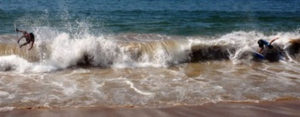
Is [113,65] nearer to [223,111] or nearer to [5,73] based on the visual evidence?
[5,73]

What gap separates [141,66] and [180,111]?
4468mm

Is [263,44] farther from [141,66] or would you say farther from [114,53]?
[114,53]

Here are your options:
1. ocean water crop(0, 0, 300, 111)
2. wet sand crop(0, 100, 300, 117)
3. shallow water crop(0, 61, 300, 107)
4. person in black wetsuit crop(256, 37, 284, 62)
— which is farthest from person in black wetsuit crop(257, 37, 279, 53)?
wet sand crop(0, 100, 300, 117)

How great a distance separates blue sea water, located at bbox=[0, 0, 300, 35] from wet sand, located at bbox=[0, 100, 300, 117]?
9849 millimetres

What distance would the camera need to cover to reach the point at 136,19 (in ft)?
68.8

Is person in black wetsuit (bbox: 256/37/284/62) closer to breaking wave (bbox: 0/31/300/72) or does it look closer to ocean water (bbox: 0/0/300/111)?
ocean water (bbox: 0/0/300/111)

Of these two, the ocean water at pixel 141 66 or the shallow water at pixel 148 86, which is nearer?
the shallow water at pixel 148 86

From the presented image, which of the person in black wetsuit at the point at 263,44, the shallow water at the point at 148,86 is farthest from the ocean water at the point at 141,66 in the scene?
the person in black wetsuit at the point at 263,44

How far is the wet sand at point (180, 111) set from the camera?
7.05 meters

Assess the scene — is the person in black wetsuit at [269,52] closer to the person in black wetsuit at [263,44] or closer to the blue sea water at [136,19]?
the person in black wetsuit at [263,44]

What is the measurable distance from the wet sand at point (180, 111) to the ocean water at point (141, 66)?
342mm

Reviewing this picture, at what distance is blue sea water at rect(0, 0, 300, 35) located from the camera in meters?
18.0

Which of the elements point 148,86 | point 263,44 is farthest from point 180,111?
point 263,44

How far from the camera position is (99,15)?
74.0 feet
